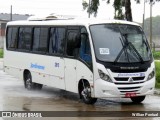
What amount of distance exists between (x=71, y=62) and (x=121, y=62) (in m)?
1.93

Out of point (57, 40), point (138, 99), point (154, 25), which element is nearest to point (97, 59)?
point (138, 99)

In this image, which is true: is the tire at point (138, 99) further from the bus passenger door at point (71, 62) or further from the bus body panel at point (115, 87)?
the bus passenger door at point (71, 62)

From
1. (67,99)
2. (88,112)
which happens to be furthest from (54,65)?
(88,112)

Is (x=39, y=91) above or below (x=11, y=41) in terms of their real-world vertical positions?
below

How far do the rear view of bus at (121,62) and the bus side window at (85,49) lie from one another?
0.26m

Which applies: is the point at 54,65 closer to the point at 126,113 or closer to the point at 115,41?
the point at 115,41

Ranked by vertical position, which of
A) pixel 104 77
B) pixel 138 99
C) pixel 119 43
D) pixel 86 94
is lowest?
pixel 138 99

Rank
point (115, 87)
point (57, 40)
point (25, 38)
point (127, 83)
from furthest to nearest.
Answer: point (25, 38)
point (57, 40)
point (127, 83)
point (115, 87)

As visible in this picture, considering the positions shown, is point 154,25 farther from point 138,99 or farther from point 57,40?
point 138,99

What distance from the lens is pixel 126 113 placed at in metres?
12.0

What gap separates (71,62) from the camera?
14492 mm

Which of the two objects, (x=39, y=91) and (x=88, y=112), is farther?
(x=39, y=91)

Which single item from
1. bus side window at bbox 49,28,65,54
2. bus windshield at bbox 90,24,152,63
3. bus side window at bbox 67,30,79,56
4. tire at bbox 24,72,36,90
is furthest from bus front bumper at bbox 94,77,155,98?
tire at bbox 24,72,36,90

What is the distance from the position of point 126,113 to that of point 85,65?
2305 millimetres
